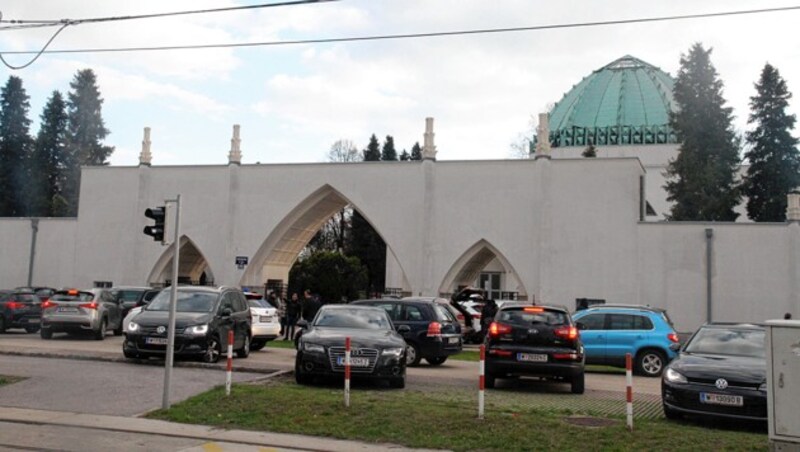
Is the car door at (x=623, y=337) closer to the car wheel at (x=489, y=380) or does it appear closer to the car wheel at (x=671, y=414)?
the car wheel at (x=489, y=380)

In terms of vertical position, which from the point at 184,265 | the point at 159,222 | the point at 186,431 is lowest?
the point at 186,431

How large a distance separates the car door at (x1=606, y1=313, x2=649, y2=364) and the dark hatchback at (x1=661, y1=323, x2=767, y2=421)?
7031mm

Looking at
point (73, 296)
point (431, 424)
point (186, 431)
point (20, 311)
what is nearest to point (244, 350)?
point (73, 296)

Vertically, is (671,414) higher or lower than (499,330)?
lower

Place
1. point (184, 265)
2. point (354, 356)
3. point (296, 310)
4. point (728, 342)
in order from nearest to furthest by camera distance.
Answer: point (728, 342) < point (354, 356) < point (296, 310) < point (184, 265)

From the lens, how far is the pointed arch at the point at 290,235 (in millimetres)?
38406

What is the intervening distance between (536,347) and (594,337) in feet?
19.6

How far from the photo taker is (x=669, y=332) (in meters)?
18.2

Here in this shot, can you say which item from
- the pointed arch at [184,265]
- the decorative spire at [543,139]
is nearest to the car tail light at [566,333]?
the decorative spire at [543,139]

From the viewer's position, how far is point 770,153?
4516cm

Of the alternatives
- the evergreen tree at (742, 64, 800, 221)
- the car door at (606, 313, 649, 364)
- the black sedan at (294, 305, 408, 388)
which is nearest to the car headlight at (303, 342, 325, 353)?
the black sedan at (294, 305, 408, 388)

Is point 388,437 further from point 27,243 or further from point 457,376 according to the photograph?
point 27,243

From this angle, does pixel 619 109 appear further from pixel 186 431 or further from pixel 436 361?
pixel 186 431

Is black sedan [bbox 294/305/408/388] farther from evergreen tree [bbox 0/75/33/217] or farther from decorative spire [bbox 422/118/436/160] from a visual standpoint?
evergreen tree [bbox 0/75/33/217]
